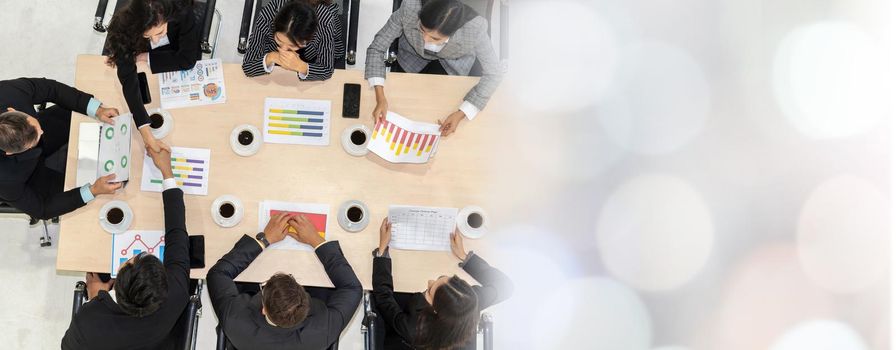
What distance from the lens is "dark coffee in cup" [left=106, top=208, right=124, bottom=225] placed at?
2217mm

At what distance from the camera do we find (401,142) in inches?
90.0

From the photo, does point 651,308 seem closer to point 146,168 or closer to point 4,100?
point 146,168

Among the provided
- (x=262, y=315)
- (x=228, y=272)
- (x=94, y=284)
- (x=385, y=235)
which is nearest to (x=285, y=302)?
(x=262, y=315)

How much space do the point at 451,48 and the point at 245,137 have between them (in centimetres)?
91

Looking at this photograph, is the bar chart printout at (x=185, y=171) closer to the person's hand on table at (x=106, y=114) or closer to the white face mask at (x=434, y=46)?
the person's hand on table at (x=106, y=114)

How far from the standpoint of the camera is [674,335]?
10.3ft

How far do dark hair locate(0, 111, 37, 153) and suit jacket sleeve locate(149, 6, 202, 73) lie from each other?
0.47 metres

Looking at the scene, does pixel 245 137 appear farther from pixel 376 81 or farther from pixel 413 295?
pixel 413 295

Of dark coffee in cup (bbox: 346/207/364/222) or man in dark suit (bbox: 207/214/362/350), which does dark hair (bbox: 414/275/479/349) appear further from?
dark coffee in cup (bbox: 346/207/364/222)

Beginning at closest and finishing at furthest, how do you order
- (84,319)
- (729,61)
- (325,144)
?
(84,319), (325,144), (729,61)

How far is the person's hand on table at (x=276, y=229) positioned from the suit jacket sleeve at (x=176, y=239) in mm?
286

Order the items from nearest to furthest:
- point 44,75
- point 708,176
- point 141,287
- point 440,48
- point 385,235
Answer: point 141,287
point 385,235
point 440,48
point 44,75
point 708,176

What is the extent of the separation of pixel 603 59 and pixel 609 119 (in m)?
0.34

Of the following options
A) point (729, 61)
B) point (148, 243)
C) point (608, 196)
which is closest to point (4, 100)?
point (148, 243)
